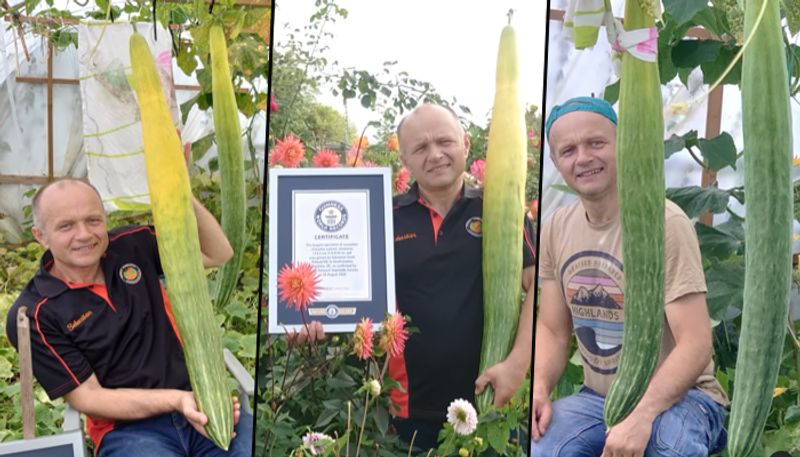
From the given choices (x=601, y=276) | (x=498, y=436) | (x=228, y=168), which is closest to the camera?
(x=601, y=276)

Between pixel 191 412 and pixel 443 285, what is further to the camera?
pixel 443 285

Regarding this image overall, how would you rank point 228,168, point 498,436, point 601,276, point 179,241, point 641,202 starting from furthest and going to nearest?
point 498,436 < point 228,168 < point 179,241 < point 601,276 < point 641,202

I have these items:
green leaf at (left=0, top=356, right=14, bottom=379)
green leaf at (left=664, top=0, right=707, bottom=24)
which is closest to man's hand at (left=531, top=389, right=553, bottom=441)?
green leaf at (left=664, top=0, right=707, bottom=24)

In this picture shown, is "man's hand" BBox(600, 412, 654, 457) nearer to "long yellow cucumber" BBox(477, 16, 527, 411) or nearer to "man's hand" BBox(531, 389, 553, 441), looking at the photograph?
"man's hand" BBox(531, 389, 553, 441)

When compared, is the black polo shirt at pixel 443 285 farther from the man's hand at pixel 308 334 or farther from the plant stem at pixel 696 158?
the plant stem at pixel 696 158

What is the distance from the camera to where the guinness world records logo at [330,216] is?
2693 millimetres

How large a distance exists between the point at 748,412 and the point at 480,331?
861mm

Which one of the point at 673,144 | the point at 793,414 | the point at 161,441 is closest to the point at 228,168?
the point at 161,441

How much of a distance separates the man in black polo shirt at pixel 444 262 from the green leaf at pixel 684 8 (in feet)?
2.57

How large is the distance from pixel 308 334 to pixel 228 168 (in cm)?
62

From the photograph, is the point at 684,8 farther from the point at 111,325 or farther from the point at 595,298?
the point at 111,325

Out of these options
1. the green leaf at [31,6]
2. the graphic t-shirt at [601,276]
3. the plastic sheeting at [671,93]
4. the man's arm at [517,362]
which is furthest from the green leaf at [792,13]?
the green leaf at [31,6]

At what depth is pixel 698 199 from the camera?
2.39 m

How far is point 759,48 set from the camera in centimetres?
218
